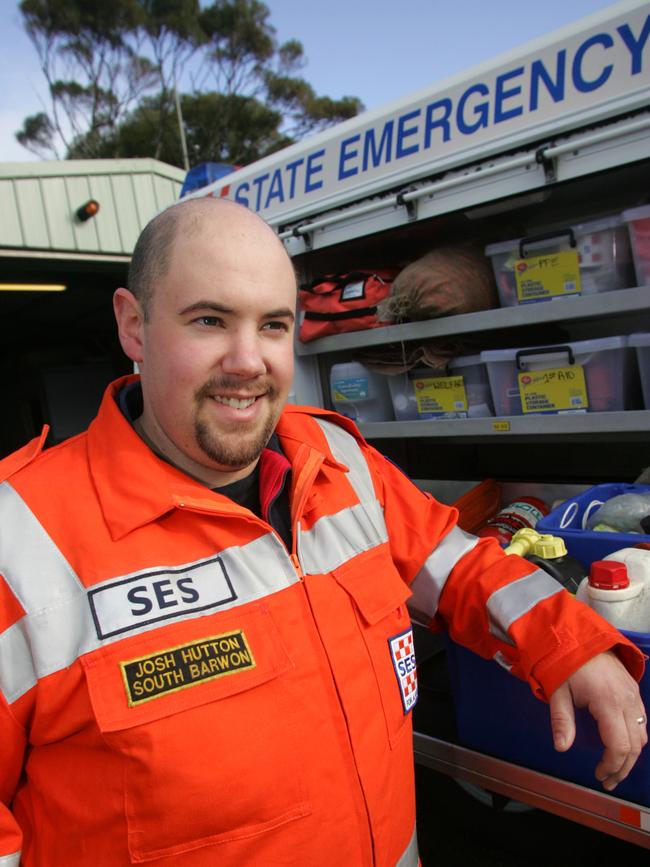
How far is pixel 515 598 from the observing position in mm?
1438

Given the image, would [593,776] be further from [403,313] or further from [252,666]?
[403,313]

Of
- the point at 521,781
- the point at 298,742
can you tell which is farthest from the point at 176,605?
the point at 521,781

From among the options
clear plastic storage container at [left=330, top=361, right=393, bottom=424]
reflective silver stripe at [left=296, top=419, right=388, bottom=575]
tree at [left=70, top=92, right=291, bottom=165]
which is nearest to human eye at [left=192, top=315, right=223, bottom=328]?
reflective silver stripe at [left=296, top=419, right=388, bottom=575]

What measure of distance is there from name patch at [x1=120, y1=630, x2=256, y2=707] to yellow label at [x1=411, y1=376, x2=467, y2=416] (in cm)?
151

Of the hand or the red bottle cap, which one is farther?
the red bottle cap

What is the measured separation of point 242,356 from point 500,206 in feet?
5.12

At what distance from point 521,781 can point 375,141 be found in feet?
6.80

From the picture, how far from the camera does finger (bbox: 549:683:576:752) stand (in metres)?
1.25

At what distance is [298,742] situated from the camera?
1192mm

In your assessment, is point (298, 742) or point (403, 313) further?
point (403, 313)

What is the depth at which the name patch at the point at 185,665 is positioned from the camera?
3.61 feet

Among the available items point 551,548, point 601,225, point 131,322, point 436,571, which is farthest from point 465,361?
point 131,322

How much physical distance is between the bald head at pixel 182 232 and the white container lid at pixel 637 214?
3.82 ft

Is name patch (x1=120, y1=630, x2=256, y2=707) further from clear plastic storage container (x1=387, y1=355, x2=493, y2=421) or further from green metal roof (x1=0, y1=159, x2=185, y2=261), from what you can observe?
green metal roof (x1=0, y1=159, x2=185, y2=261)
